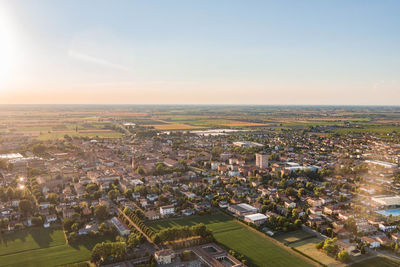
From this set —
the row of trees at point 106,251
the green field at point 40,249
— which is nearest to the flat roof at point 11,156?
the green field at point 40,249

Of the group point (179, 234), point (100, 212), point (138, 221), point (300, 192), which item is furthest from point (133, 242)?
point (300, 192)

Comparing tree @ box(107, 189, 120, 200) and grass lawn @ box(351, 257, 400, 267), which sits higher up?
tree @ box(107, 189, 120, 200)

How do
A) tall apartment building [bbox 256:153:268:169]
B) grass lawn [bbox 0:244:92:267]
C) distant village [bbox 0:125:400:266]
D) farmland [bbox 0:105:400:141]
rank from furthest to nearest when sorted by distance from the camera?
farmland [bbox 0:105:400:141] → tall apartment building [bbox 256:153:268:169] → distant village [bbox 0:125:400:266] → grass lawn [bbox 0:244:92:267]

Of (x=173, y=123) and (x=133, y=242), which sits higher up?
(x=173, y=123)

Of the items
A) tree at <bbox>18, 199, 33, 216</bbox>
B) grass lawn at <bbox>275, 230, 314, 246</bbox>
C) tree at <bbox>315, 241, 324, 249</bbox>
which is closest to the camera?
tree at <bbox>315, 241, 324, 249</bbox>

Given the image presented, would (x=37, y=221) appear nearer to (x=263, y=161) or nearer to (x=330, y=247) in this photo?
(x=330, y=247)

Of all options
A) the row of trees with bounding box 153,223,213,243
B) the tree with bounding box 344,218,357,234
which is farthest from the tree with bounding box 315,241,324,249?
the row of trees with bounding box 153,223,213,243

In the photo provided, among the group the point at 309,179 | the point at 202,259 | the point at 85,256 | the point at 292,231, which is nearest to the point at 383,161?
the point at 309,179

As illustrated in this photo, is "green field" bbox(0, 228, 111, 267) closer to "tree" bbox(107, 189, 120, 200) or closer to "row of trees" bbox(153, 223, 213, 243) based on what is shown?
"row of trees" bbox(153, 223, 213, 243)
